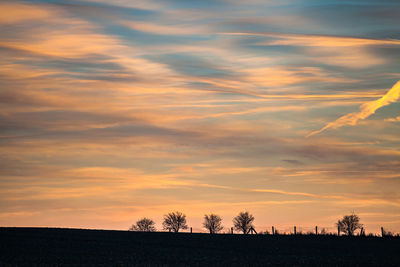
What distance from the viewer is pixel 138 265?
5416cm

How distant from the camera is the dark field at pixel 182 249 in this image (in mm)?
57438

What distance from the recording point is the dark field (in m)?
57.4

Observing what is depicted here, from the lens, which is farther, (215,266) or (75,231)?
(75,231)

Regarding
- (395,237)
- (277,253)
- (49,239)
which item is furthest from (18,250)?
(395,237)

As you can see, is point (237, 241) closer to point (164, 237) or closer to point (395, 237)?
point (164, 237)

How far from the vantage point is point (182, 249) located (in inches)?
2670

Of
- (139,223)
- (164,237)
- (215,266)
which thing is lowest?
(215,266)

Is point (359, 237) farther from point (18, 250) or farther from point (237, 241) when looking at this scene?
point (18, 250)

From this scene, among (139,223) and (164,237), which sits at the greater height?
(139,223)

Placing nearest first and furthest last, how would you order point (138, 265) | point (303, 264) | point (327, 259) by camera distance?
point (138, 265) < point (303, 264) < point (327, 259)

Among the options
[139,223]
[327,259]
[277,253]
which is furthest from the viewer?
[139,223]

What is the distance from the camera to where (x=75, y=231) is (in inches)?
3034

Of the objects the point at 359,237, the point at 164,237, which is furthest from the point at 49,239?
the point at 359,237

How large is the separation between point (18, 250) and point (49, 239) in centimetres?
826
